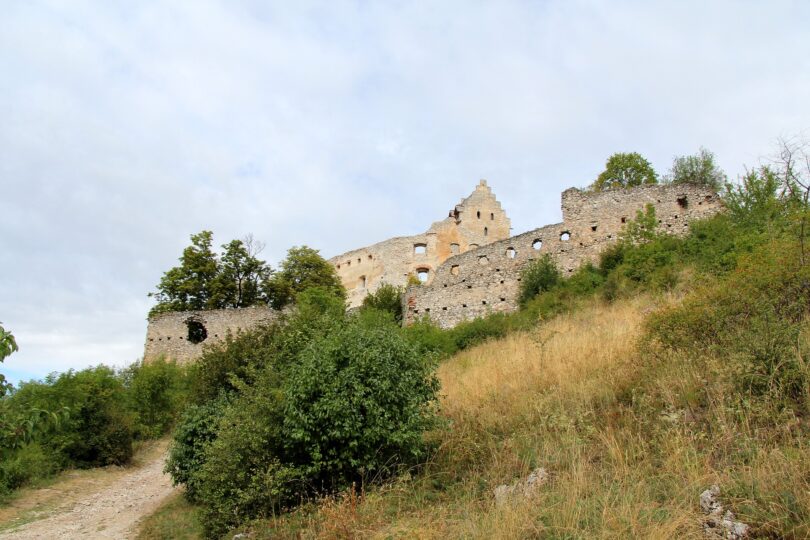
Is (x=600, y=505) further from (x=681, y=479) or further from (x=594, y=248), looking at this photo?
(x=594, y=248)

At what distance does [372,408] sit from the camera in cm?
637

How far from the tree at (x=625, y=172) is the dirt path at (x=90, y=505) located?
25.1 m

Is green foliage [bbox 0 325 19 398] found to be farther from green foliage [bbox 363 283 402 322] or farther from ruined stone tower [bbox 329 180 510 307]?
ruined stone tower [bbox 329 180 510 307]

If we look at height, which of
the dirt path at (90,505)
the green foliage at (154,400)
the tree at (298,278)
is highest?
the tree at (298,278)

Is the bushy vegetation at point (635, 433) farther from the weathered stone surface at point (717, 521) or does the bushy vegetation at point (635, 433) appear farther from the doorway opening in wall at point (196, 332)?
the doorway opening in wall at point (196, 332)

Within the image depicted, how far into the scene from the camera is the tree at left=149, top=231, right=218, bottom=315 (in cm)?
3266

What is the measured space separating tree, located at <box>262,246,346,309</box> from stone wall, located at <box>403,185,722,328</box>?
10.7m

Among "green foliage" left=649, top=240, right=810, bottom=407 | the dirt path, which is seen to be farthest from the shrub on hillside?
the dirt path

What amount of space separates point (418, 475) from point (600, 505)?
2.37m

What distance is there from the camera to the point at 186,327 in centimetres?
2942

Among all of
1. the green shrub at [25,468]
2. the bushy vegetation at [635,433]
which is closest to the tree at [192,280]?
the green shrub at [25,468]

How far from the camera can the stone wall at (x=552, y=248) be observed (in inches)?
800

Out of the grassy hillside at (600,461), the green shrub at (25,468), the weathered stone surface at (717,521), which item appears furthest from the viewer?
the green shrub at (25,468)

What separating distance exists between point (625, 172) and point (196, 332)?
25.0 metres
